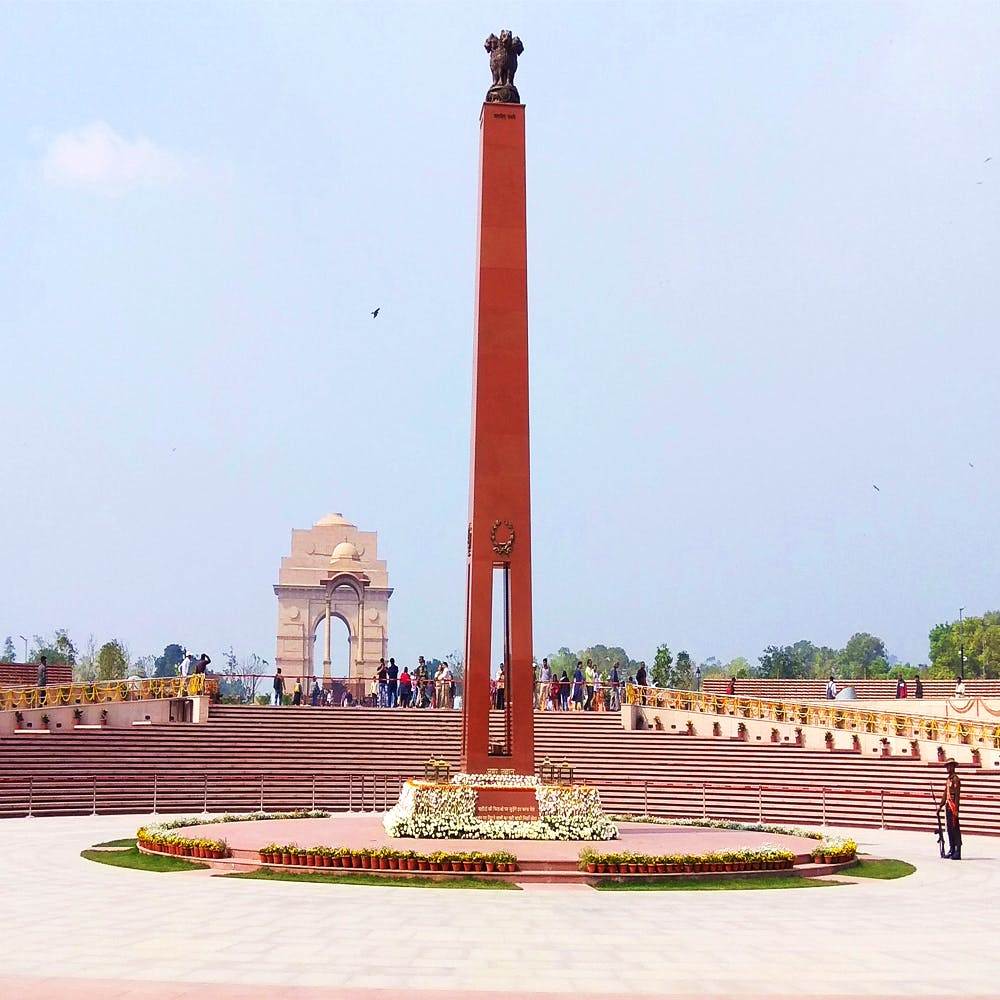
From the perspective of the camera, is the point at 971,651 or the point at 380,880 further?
the point at 971,651

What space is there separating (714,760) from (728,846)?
35.8 ft

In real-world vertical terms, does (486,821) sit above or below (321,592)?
below

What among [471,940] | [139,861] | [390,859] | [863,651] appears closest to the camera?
[471,940]

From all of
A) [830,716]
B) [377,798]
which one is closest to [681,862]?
[377,798]

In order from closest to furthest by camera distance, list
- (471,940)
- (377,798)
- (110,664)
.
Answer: (471,940) → (377,798) → (110,664)

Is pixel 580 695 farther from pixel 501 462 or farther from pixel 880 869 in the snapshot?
pixel 880 869

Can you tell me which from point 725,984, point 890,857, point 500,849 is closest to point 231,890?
point 500,849

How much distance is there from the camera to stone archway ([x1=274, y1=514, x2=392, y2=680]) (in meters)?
66.7

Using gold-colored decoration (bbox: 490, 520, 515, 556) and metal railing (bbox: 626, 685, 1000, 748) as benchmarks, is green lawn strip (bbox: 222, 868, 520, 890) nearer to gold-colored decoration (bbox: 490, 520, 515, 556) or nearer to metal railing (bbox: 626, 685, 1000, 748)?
gold-colored decoration (bbox: 490, 520, 515, 556)

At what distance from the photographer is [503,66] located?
20938 mm

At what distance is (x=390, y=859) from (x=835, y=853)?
586 centimetres

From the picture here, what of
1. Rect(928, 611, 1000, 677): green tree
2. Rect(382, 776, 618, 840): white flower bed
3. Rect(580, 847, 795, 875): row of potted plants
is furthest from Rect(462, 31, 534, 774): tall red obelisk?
Rect(928, 611, 1000, 677): green tree

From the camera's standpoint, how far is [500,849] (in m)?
16.6

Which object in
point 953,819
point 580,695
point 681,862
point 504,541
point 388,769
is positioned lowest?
point 681,862
